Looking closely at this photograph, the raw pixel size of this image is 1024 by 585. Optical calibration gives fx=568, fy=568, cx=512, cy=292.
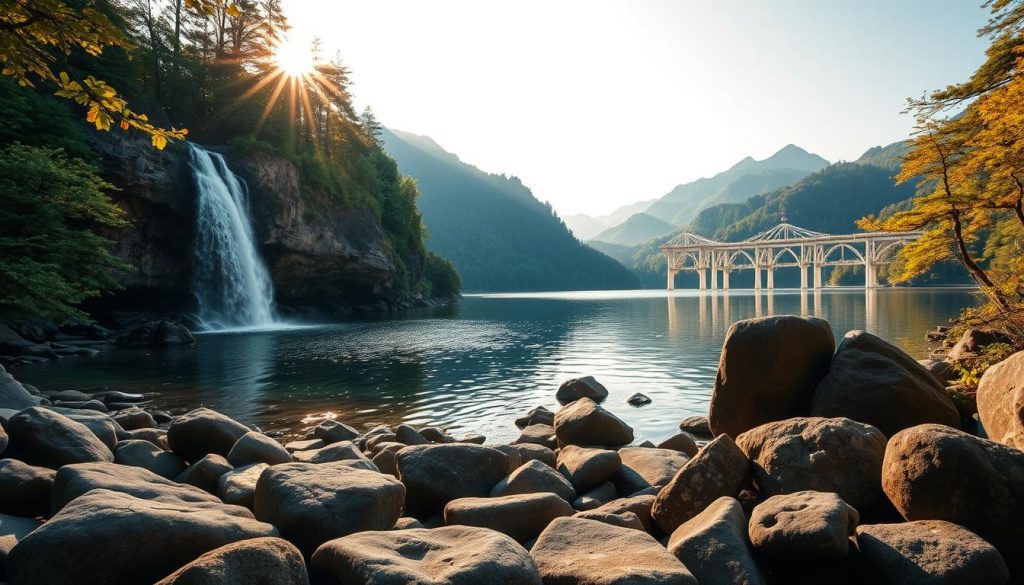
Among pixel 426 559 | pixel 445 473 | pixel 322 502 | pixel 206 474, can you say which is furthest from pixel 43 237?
pixel 426 559

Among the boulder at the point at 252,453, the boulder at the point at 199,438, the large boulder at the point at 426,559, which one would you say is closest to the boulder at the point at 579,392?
the boulder at the point at 199,438

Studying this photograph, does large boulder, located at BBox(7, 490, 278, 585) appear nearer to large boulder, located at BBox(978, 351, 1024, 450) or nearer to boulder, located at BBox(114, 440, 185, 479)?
boulder, located at BBox(114, 440, 185, 479)

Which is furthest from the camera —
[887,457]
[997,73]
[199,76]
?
[199,76]

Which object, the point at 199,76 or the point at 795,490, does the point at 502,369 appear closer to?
the point at 795,490

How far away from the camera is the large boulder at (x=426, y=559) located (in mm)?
3498

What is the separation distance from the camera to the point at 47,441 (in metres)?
6.14

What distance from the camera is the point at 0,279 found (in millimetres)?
17594

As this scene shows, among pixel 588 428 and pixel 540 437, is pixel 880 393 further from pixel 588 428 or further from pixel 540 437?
pixel 540 437

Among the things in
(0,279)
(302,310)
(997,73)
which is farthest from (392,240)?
(997,73)

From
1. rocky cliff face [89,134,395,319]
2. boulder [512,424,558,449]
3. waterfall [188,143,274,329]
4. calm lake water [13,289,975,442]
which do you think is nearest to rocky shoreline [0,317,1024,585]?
boulder [512,424,558,449]

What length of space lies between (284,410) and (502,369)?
946cm

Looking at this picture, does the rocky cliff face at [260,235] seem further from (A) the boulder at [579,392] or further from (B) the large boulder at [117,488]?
(B) the large boulder at [117,488]

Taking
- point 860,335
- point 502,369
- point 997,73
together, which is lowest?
point 502,369

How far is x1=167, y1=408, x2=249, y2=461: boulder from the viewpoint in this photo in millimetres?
7949
